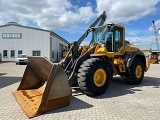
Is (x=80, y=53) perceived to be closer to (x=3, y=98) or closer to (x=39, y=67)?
(x=39, y=67)

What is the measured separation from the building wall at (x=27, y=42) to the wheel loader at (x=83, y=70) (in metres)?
28.8

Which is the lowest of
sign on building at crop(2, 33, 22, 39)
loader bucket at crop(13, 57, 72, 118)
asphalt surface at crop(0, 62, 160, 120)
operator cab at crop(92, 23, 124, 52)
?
asphalt surface at crop(0, 62, 160, 120)

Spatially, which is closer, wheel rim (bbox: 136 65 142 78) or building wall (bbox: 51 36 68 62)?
wheel rim (bbox: 136 65 142 78)

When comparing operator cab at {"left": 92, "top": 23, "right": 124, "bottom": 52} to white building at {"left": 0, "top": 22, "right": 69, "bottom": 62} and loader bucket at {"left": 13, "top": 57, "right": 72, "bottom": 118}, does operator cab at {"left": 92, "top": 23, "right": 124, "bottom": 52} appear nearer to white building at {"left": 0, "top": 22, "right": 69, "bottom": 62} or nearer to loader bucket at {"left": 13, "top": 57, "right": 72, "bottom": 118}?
loader bucket at {"left": 13, "top": 57, "right": 72, "bottom": 118}

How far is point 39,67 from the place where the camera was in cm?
804

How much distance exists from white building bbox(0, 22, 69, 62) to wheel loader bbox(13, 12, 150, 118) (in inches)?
1135

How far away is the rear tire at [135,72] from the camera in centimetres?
1034

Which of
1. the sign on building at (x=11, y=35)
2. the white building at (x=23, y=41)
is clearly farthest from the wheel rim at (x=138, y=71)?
the sign on building at (x=11, y=35)

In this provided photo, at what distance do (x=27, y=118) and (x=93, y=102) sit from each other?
7.87ft

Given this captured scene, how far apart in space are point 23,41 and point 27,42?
0.72m

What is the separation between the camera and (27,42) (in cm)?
3909

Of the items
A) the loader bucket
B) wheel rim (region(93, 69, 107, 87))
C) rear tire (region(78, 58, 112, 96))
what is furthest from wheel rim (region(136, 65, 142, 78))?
the loader bucket

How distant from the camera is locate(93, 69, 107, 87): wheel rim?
7.93m

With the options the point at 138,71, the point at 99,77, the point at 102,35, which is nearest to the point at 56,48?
the point at 138,71
